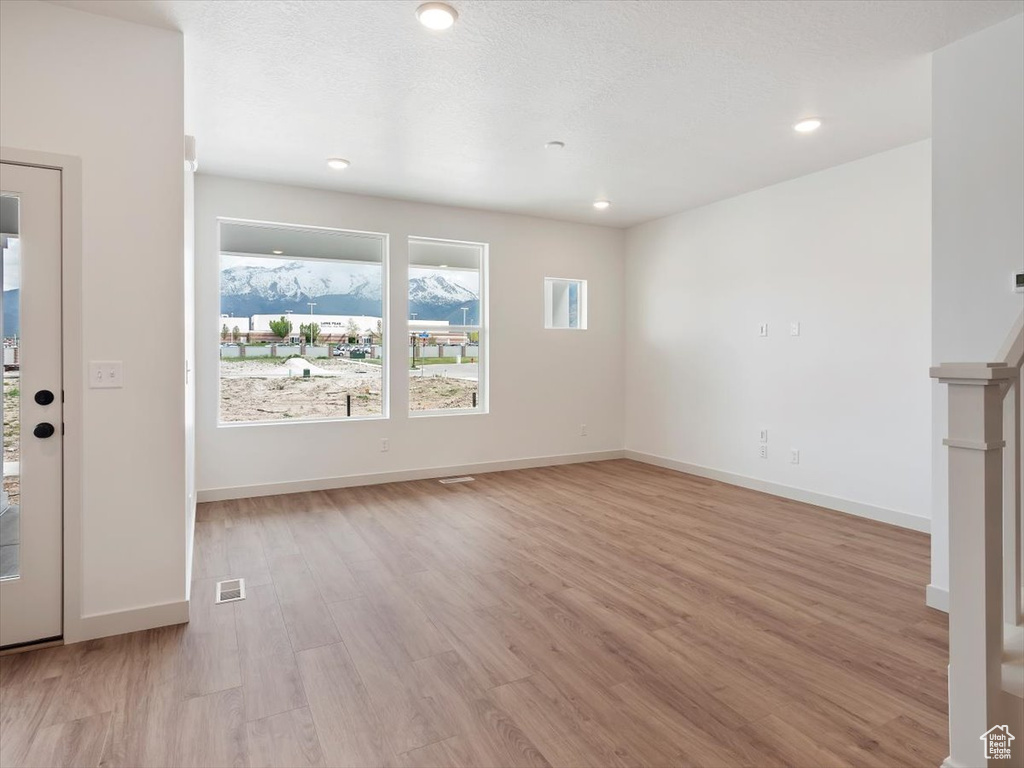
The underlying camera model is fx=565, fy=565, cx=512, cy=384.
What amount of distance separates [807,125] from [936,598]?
114 inches

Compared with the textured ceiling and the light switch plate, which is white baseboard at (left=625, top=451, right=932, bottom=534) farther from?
the light switch plate

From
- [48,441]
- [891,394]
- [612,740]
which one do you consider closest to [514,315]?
[891,394]

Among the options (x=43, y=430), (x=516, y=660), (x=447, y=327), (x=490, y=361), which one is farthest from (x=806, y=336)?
(x=43, y=430)

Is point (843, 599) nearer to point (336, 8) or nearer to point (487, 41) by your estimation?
point (487, 41)

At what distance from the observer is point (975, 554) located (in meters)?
1.42

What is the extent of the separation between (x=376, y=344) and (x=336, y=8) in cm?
342

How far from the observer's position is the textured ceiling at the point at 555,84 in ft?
8.28

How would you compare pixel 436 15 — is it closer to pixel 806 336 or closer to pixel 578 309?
pixel 806 336

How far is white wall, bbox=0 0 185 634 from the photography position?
2392 millimetres

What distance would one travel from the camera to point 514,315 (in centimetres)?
618

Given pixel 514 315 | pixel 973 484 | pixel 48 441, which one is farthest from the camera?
pixel 514 315
